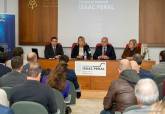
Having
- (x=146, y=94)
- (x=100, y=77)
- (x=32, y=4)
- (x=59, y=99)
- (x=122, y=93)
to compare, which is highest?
(x=32, y=4)

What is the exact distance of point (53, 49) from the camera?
10.6 m

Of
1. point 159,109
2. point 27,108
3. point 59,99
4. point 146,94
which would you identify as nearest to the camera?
point 159,109

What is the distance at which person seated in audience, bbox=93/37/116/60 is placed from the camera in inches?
410

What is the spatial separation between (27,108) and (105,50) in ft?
21.6

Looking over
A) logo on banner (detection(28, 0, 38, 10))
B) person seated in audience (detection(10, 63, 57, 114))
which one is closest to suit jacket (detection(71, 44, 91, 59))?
logo on banner (detection(28, 0, 38, 10))

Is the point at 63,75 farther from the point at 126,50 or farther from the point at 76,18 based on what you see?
the point at 76,18

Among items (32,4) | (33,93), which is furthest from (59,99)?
(32,4)

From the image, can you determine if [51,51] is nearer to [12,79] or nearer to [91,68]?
[91,68]

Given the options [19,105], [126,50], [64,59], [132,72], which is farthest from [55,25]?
[19,105]

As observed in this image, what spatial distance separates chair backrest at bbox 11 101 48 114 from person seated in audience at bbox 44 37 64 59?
21.5 feet

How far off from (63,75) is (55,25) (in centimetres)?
566

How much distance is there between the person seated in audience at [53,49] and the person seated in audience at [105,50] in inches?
38.6

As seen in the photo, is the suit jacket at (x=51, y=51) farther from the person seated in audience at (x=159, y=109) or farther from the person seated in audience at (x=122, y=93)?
the person seated in audience at (x=159, y=109)

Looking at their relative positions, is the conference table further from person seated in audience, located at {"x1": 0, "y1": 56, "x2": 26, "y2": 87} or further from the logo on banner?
person seated in audience, located at {"x1": 0, "y1": 56, "x2": 26, "y2": 87}
